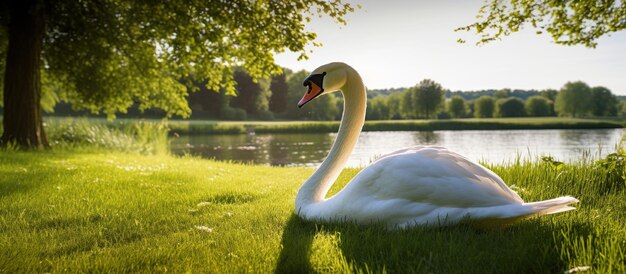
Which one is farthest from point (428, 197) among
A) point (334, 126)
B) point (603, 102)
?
point (603, 102)

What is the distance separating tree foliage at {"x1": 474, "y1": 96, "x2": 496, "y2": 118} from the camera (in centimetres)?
11181

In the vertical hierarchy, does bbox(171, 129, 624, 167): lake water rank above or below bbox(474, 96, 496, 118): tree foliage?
below

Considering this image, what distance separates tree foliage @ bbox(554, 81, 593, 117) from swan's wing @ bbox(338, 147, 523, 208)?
101 metres

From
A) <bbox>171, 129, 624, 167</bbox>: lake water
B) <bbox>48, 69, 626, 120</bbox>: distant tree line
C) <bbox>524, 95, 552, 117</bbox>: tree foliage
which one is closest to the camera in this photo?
<bbox>171, 129, 624, 167</bbox>: lake water

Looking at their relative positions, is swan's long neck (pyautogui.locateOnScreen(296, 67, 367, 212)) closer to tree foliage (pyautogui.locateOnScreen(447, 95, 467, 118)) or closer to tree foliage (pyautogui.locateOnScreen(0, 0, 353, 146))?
tree foliage (pyautogui.locateOnScreen(0, 0, 353, 146))

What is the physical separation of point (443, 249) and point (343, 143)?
1.79m

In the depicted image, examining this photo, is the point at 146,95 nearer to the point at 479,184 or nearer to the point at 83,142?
the point at 83,142

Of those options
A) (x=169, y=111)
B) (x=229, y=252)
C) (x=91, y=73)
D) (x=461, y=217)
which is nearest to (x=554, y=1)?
(x=461, y=217)

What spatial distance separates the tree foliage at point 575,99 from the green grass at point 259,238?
97813 mm

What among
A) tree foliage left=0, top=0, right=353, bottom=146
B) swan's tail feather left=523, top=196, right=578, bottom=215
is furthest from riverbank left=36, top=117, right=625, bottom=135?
swan's tail feather left=523, top=196, right=578, bottom=215

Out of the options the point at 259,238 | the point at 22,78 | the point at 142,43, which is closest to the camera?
the point at 259,238

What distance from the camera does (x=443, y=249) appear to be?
2.98 m

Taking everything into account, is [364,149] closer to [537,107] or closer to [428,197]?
[428,197]

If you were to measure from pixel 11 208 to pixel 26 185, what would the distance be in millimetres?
1609
